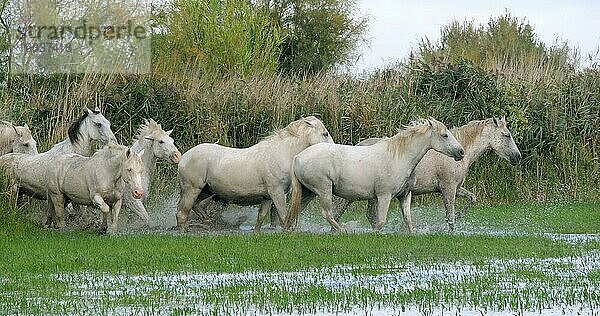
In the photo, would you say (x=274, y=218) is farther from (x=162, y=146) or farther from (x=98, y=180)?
(x=98, y=180)

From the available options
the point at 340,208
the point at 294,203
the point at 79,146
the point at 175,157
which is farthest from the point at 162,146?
the point at 340,208

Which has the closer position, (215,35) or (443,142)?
(443,142)

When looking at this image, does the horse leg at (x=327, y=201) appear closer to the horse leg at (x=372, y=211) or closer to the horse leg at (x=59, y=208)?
the horse leg at (x=372, y=211)

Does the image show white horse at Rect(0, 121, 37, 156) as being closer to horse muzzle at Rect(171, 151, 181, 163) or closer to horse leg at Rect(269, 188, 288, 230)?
horse muzzle at Rect(171, 151, 181, 163)

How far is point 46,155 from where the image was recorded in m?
18.8

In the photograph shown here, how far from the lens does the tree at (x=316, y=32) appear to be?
5331 cm

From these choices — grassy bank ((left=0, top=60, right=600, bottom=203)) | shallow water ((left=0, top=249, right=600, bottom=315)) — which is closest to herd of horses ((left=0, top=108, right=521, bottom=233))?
grassy bank ((left=0, top=60, right=600, bottom=203))

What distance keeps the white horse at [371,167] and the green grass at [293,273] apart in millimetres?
1099

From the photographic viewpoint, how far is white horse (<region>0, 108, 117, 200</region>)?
1845 cm

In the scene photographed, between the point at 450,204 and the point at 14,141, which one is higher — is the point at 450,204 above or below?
below

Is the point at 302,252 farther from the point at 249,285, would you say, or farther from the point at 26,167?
the point at 26,167

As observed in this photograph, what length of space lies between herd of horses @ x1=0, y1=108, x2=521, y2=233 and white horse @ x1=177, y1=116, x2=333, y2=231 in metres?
0.02

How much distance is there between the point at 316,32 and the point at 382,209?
37.6 m

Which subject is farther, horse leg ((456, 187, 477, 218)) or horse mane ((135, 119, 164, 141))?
horse leg ((456, 187, 477, 218))
